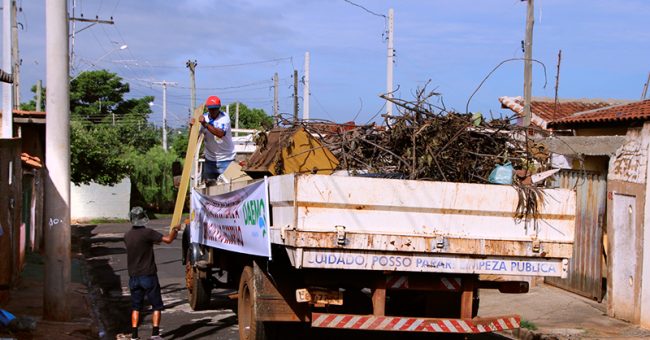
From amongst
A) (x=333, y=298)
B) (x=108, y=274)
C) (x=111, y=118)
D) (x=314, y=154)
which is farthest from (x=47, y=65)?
(x=111, y=118)

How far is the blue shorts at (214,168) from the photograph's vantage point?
11328 mm

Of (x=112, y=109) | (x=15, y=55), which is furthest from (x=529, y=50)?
(x=112, y=109)

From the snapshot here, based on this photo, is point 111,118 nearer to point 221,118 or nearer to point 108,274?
point 108,274

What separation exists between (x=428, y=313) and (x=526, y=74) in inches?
415

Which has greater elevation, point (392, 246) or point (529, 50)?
point (529, 50)

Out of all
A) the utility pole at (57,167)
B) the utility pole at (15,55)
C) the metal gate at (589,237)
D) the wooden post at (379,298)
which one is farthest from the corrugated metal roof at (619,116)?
the utility pole at (15,55)

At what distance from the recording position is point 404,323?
23.7ft

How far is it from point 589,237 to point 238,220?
7.80 meters

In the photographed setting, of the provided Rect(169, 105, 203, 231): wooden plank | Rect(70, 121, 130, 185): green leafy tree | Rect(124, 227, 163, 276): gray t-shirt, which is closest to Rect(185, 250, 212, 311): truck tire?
Rect(169, 105, 203, 231): wooden plank

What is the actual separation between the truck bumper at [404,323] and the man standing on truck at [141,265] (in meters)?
2.79

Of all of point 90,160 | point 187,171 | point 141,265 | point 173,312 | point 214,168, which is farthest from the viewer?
point 90,160

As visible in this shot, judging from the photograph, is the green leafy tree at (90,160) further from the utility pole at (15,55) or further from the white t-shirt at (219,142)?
the white t-shirt at (219,142)

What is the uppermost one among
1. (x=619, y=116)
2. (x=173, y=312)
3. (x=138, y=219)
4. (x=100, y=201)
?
(x=619, y=116)

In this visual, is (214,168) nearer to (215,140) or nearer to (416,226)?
(215,140)
